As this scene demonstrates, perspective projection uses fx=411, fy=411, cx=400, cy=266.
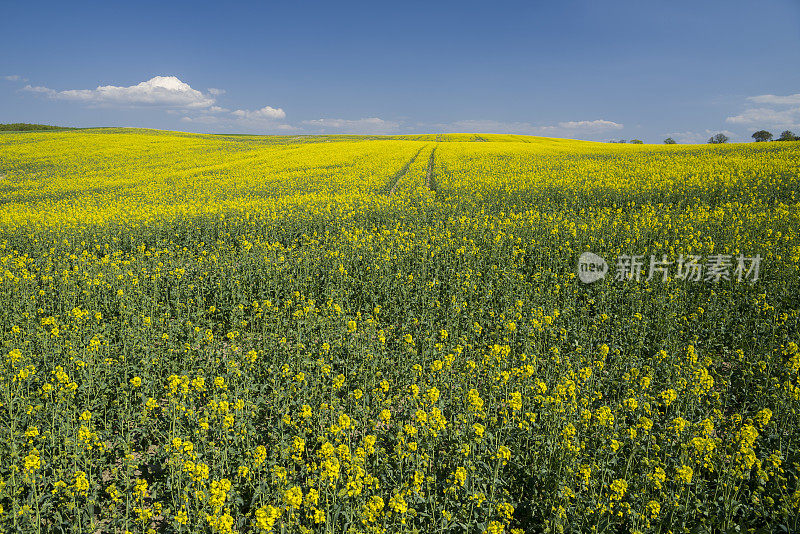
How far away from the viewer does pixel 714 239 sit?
11.7 m

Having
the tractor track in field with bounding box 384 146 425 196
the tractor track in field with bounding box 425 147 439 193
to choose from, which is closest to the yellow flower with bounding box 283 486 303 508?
the tractor track in field with bounding box 384 146 425 196

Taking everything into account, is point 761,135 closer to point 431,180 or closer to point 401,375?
point 431,180

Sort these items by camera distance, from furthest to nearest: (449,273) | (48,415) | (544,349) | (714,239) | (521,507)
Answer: (714,239) < (449,273) < (544,349) < (48,415) < (521,507)

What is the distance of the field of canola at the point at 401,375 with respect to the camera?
4016 mm

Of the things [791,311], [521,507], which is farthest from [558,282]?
[521,507]

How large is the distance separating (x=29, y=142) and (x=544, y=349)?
243ft

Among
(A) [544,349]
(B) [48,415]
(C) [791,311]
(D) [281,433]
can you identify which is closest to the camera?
(D) [281,433]

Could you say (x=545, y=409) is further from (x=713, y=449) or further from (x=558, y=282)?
(x=558, y=282)
